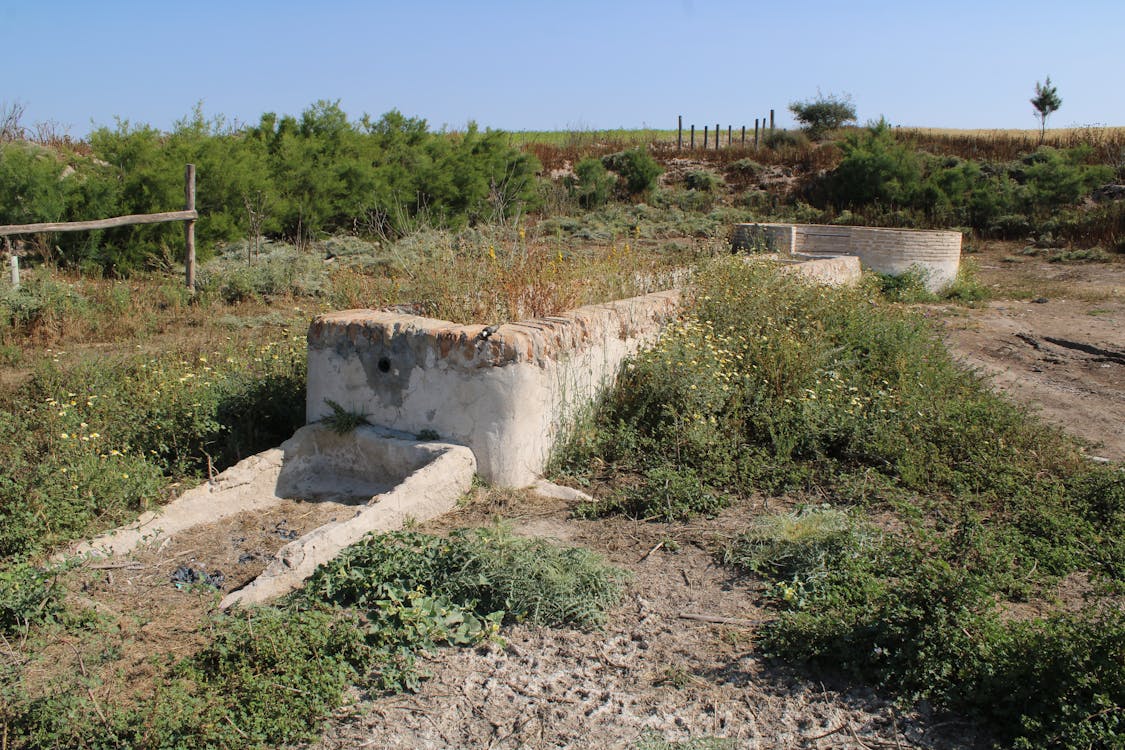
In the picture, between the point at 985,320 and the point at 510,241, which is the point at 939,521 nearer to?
the point at 510,241

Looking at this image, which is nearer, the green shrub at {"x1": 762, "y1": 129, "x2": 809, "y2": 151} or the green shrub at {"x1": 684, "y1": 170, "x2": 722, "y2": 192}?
the green shrub at {"x1": 684, "y1": 170, "x2": 722, "y2": 192}

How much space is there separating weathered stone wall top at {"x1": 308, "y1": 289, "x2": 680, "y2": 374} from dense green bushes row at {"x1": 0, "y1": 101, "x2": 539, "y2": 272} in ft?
9.84

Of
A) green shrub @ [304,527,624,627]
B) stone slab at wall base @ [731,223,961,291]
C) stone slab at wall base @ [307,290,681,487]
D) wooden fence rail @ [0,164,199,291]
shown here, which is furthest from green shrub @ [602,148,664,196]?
green shrub @ [304,527,624,627]

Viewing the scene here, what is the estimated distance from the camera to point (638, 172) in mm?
24906

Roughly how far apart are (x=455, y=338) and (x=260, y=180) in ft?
33.7

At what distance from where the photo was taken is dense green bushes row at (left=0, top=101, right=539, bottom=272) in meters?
12.2

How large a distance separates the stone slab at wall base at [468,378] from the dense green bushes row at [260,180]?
3208mm

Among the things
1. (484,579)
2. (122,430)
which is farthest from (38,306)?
(484,579)

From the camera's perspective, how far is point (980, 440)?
5.84 metres

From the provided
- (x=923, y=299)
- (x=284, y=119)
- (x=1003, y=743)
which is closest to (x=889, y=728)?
(x=1003, y=743)

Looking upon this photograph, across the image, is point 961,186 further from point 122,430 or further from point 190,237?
point 122,430

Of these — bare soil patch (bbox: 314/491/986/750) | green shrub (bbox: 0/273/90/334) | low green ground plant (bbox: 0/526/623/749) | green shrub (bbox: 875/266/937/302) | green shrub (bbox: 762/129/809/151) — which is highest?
green shrub (bbox: 762/129/809/151)

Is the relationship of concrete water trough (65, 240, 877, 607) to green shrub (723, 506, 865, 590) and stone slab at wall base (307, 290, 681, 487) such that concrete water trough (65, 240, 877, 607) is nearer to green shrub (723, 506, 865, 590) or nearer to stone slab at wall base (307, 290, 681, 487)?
stone slab at wall base (307, 290, 681, 487)

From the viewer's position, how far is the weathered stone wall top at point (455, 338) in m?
5.20
